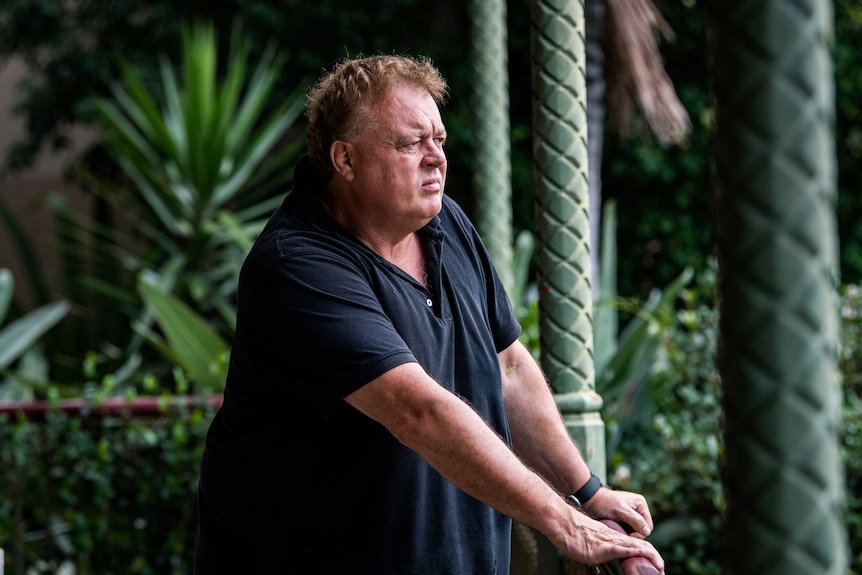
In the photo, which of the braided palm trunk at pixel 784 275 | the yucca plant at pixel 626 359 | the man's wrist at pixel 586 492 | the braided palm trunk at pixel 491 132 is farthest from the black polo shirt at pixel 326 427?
the braided palm trunk at pixel 491 132

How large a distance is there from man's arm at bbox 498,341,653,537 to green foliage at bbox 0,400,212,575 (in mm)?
2243

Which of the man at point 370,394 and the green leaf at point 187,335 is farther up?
the man at point 370,394

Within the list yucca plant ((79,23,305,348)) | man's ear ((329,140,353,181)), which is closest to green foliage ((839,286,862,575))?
man's ear ((329,140,353,181))

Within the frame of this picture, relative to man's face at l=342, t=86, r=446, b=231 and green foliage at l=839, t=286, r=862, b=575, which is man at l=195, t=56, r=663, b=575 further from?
green foliage at l=839, t=286, r=862, b=575

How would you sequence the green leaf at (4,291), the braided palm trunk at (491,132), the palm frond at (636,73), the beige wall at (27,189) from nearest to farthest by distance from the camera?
1. the braided palm trunk at (491,132)
2. the green leaf at (4,291)
3. the palm frond at (636,73)
4. the beige wall at (27,189)

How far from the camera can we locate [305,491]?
208 cm

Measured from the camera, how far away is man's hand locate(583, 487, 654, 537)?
2.21 meters

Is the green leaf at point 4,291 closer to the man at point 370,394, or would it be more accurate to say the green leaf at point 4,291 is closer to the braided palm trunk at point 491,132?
the braided palm trunk at point 491,132

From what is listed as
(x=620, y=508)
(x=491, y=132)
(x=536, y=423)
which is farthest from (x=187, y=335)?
(x=620, y=508)

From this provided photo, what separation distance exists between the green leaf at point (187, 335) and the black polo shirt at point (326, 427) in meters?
2.76

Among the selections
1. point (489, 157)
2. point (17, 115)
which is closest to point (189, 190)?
point (489, 157)

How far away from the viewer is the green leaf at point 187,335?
4.94 meters

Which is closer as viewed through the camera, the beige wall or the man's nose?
the man's nose

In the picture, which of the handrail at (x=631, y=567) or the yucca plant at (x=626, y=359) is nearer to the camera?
the handrail at (x=631, y=567)
